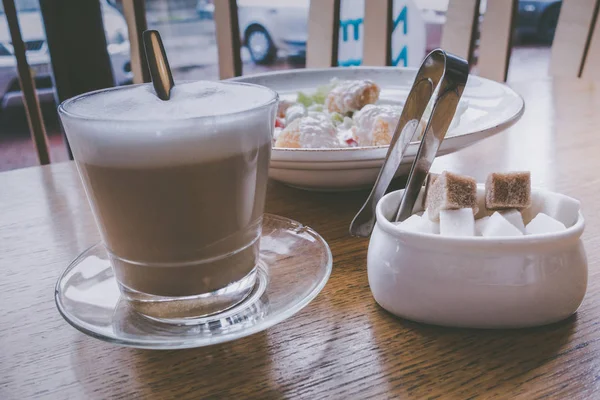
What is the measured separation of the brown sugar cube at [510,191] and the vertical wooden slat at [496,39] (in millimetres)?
1531

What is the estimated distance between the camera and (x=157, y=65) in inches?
17.9

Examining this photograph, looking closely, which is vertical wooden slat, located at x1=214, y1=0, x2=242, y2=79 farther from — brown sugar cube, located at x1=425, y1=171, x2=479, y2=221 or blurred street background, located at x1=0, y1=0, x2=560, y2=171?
blurred street background, located at x1=0, y1=0, x2=560, y2=171

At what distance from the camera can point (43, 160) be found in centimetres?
142

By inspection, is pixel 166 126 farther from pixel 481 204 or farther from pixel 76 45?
pixel 76 45

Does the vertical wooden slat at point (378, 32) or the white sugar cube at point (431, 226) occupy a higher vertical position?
the white sugar cube at point (431, 226)

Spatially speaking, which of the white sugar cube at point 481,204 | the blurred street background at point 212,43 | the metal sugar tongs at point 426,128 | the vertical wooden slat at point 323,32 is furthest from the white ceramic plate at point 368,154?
the blurred street background at point 212,43

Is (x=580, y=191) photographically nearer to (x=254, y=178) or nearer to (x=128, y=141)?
(x=254, y=178)

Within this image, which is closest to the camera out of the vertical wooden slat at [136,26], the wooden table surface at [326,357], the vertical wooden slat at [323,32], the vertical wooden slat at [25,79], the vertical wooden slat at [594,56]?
the wooden table surface at [326,357]

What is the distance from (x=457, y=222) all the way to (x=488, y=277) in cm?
5

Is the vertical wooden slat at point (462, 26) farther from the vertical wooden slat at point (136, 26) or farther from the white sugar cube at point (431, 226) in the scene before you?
the white sugar cube at point (431, 226)

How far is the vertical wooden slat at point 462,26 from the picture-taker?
5.81 ft

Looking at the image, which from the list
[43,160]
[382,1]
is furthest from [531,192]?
[382,1]

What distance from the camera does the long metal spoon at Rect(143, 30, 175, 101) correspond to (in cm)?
45

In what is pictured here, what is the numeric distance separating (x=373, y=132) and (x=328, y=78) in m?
0.42
